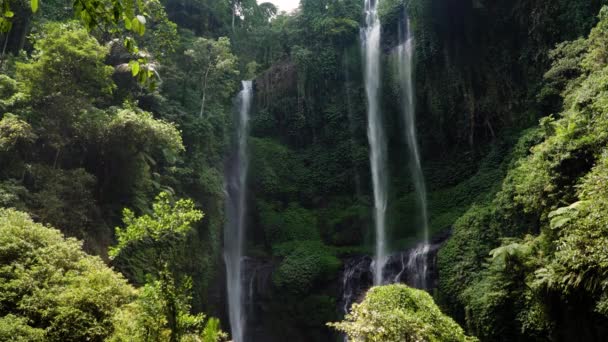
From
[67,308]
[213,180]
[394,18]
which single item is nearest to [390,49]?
[394,18]

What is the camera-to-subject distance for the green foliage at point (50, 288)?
7852 mm

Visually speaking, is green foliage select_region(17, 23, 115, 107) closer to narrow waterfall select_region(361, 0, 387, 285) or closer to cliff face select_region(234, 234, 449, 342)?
cliff face select_region(234, 234, 449, 342)

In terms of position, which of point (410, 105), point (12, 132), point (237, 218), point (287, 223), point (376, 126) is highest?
point (410, 105)

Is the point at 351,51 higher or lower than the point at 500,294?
higher

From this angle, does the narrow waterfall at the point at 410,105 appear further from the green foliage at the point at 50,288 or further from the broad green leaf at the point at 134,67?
the broad green leaf at the point at 134,67

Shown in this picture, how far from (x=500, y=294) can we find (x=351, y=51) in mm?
17439

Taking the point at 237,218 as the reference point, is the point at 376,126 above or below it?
above

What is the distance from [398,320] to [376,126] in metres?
16.6

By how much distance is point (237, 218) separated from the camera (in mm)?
22828

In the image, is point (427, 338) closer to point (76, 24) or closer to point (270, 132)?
point (76, 24)

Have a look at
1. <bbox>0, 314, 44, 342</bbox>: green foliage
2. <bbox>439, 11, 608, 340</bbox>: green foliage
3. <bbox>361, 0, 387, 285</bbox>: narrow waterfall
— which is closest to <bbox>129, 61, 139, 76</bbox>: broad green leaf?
<bbox>0, 314, 44, 342</bbox>: green foliage

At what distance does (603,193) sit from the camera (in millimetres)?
8656

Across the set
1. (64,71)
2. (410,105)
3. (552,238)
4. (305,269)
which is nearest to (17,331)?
(64,71)

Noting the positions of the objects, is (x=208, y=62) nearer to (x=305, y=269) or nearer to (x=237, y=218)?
(x=237, y=218)
